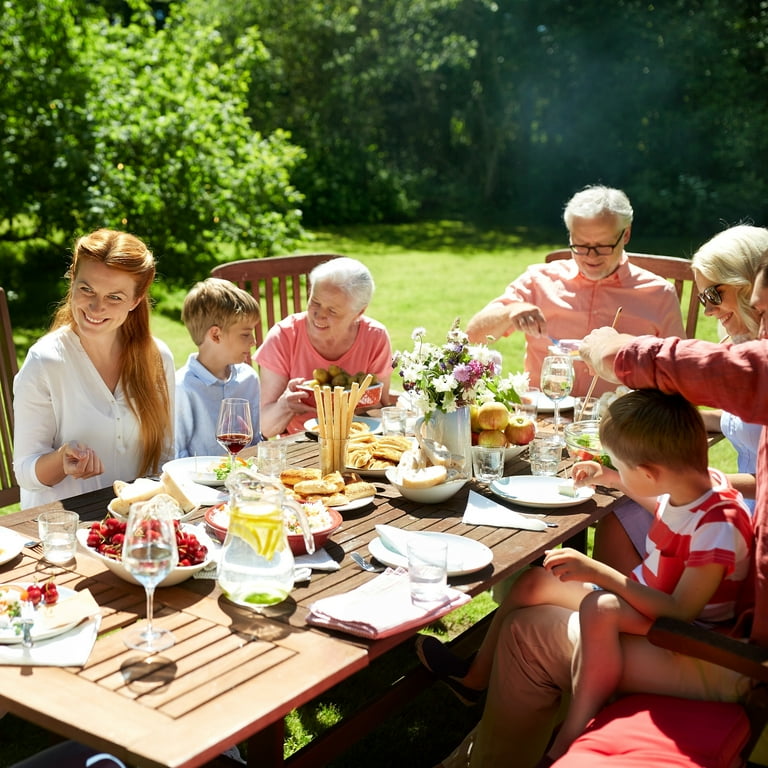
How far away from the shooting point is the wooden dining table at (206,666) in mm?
1776

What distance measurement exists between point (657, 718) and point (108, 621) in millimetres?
1283

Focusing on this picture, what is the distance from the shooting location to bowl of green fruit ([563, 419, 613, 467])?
329cm

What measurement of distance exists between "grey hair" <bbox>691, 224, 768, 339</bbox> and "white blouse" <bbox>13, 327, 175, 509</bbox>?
2123 millimetres

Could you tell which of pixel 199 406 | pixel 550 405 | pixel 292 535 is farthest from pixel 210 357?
pixel 292 535

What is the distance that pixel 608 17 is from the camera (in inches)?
635

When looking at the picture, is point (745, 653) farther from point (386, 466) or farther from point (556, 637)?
point (386, 466)

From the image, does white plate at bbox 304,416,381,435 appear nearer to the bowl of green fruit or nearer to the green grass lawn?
the bowl of green fruit

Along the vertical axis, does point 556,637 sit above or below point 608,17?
below

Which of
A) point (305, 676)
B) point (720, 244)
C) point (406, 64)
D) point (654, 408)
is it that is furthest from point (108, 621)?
point (406, 64)

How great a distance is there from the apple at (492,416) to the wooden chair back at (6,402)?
1.93m

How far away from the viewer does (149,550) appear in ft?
6.62

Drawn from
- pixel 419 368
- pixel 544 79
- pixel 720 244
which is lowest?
pixel 419 368

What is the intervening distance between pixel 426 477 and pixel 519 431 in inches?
24.5

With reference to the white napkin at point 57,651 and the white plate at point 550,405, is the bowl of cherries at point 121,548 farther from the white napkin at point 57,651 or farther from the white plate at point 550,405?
the white plate at point 550,405
